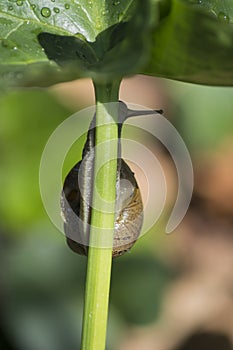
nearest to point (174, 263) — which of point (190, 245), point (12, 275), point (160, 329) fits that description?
point (160, 329)

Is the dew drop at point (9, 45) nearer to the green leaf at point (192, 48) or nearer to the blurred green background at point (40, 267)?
the green leaf at point (192, 48)

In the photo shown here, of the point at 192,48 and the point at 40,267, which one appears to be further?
the point at 40,267

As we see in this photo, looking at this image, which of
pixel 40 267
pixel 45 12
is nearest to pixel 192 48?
pixel 45 12

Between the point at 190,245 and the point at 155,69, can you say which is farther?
the point at 190,245

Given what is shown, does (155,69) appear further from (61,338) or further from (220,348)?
(220,348)

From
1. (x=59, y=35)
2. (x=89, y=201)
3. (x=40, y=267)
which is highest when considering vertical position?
(x=59, y=35)

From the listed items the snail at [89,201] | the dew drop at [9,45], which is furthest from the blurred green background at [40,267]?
the dew drop at [9,45]

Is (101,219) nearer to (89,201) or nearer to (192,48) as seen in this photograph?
(89,201)
